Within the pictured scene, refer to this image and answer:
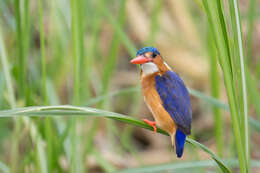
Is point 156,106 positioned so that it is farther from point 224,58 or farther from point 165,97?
point 224,58

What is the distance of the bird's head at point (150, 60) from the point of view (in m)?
1.52

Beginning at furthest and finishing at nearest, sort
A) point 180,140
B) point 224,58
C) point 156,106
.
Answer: point 156,106, point 180,140, point 224,58

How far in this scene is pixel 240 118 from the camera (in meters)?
1.14

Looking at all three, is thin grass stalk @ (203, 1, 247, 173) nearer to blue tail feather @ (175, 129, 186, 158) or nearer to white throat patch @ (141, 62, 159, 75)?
blue tail feather @ (175, 129, 186, 158)

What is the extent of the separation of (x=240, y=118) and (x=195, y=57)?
324 cm

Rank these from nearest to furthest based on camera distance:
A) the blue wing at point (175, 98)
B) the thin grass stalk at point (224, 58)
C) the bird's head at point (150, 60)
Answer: the thin grass stalk at point (224, 58)
the blue wing at point (175, 98)
the bird's head at point (150, 60)

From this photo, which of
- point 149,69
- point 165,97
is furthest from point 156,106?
point 149,69

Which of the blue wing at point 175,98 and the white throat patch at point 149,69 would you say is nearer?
the blue wing at point 175,98

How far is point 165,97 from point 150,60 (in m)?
0.17

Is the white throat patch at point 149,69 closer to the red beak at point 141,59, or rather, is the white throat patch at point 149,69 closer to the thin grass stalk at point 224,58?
the red beak at point 141,59

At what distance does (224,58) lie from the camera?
1071 mm

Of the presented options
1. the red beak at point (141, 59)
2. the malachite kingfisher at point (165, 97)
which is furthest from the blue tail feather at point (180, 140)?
the red beak at point (141, 59)

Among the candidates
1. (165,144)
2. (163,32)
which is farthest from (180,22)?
(165,144)

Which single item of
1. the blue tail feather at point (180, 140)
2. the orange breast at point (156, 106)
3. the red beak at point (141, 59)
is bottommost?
the blue tail feather at point (180, 140)
